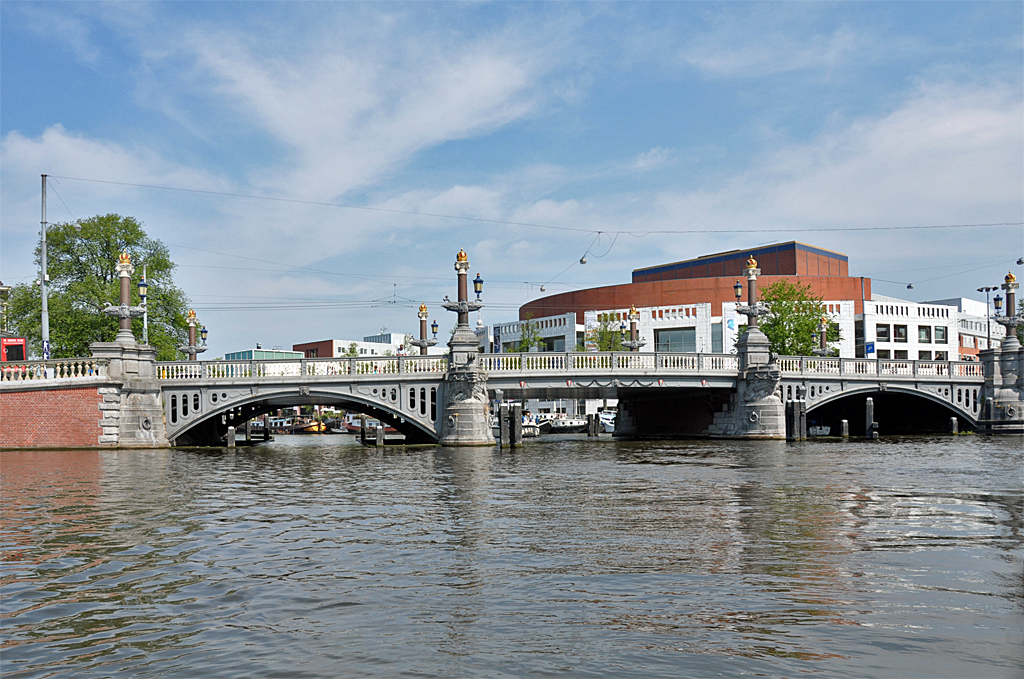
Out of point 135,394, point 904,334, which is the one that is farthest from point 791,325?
point 135,394

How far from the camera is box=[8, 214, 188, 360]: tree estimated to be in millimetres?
49344

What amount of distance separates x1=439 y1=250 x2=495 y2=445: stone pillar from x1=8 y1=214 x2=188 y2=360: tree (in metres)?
24.4

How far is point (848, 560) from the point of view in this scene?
9.98 meters

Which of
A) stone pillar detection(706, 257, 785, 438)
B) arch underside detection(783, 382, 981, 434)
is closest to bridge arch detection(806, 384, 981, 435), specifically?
arch underside detection(783, 382, 981, 434)

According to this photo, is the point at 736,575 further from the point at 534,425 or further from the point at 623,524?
the point at 534,425

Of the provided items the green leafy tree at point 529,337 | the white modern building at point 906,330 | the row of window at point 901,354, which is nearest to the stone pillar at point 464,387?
the green leafy tree at point 529,337

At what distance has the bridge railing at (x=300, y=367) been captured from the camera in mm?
36062

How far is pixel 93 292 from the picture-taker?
4931 centimetres

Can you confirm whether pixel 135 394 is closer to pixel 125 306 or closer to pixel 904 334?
pixel 125 306

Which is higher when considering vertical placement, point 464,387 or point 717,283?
point 717,283

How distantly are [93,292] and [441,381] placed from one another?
82.2 ft

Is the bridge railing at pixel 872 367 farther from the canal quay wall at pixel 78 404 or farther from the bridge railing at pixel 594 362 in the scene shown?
the canal quay wall at pixel 78 404

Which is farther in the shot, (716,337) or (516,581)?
(716,337)

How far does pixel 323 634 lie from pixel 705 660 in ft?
10.2
